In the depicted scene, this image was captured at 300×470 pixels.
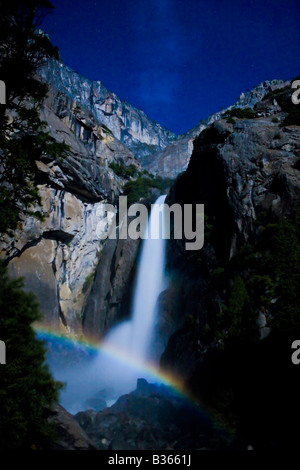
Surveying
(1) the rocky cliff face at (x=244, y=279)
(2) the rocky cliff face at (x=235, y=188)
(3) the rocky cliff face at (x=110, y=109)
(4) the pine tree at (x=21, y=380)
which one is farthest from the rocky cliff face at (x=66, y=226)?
(3) the rocky cliff face at (x=110, y=109)

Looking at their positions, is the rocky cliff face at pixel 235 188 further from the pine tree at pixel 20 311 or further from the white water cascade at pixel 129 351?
the pine tree at pixel 20 311

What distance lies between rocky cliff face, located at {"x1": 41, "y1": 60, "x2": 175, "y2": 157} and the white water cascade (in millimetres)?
95536

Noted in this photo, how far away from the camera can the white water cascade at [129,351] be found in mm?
31047

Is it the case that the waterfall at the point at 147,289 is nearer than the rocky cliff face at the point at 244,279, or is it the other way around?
the rocky cliff face at the point at 244,279

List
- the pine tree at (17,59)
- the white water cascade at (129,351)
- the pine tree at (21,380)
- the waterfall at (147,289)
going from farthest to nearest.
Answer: the waterfall at (147,289), the white water cascade at (129,351), the pine tree at (17,59), the pine tree at (21,380)

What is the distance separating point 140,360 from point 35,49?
28278mm

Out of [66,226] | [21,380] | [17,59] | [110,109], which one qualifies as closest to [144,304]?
[66,226]

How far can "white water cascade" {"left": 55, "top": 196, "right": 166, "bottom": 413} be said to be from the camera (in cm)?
3105

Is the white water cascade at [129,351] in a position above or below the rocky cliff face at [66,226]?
below

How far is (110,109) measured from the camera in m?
133

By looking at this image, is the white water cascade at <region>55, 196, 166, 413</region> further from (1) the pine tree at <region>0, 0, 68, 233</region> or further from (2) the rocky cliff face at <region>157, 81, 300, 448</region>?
(1) the pine tree at <region>0, 0, 68, 233</region>

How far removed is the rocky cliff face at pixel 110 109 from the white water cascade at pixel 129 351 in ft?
313

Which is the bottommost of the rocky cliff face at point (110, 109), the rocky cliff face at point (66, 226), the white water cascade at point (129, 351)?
the white water cascade at point (129, 351)

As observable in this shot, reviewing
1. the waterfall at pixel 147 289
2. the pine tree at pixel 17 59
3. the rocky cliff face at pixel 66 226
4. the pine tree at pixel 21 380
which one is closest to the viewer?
the pine tree at pixel 21 380
